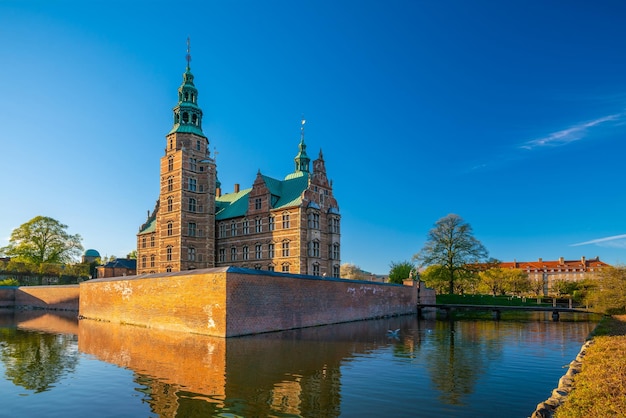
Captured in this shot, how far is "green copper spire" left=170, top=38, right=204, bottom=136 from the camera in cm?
4822

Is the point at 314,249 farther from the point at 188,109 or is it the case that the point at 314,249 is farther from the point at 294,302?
the point at 188,109

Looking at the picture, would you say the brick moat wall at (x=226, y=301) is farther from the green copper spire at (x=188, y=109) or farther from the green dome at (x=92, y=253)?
the green dome at (x=92, y=253)

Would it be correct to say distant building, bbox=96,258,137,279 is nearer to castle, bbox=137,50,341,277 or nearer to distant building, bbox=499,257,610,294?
castle, bbox=137,50,341,277

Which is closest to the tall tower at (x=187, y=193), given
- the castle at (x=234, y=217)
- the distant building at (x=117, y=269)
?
the castle at (x=234, y=217)

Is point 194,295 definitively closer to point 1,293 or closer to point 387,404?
point 387,404

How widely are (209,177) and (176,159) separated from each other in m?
4.10

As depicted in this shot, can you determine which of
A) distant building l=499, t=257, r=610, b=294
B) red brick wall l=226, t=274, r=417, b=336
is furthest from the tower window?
distant building l=499, t=257, r=610, b=294

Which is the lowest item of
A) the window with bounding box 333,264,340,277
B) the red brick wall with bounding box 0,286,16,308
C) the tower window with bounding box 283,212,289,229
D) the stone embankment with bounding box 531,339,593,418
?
the red brick wall with bounding box 0,286,16,308

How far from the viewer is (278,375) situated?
14.2 metres

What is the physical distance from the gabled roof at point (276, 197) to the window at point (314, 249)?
4.41 m

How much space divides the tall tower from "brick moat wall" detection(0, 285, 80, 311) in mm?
10891

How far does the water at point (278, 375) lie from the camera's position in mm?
10797

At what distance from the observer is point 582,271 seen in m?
107

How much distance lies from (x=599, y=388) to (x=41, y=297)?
59.5m
